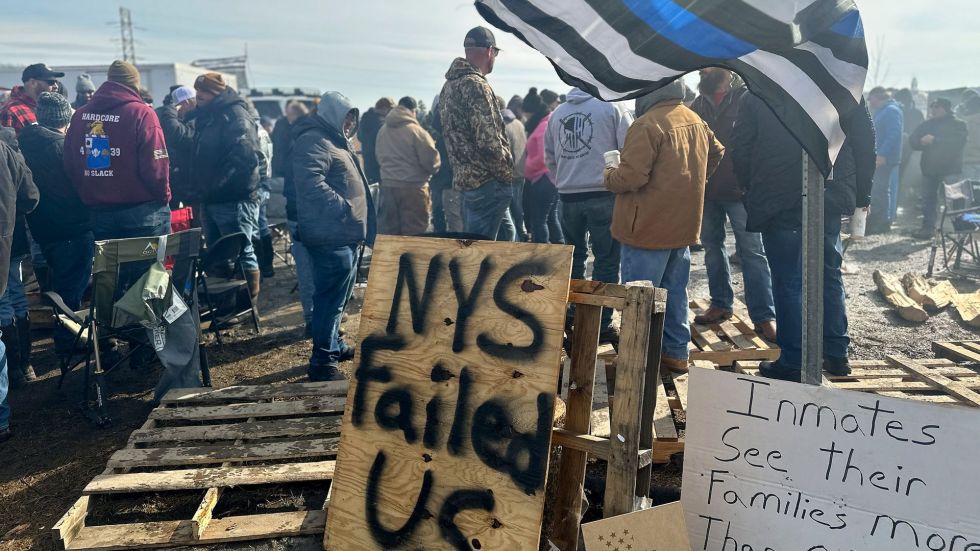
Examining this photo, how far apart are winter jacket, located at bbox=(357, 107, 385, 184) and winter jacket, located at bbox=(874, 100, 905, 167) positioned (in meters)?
7.76

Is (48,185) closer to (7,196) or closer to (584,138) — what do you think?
(7,196)

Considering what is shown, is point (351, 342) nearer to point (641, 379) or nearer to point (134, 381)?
point (134, 381)

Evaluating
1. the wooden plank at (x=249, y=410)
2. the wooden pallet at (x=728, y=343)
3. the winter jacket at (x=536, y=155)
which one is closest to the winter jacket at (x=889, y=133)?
the winter jacket at (x=536, y=155)

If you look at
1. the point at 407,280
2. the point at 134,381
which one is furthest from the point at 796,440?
the point at 134,381

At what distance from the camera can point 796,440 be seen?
222 cm

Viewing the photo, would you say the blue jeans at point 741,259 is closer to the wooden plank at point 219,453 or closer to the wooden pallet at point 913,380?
the wooden pallet at point 913,380

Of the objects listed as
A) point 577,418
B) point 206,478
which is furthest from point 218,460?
point 577,418

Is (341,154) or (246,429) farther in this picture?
(341,154)

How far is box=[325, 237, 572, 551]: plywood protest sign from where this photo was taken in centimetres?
224

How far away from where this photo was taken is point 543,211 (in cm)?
729

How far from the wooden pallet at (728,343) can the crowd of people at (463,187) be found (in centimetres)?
14

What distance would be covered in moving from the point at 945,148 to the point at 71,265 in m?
12.1

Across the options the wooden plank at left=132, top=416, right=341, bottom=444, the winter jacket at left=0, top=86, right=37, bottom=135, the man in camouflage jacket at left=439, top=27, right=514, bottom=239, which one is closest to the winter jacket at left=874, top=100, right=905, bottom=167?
the man in camouflage jacket at left=439, top=27, right=514, bottom=239

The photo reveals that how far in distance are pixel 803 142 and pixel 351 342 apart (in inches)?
170
